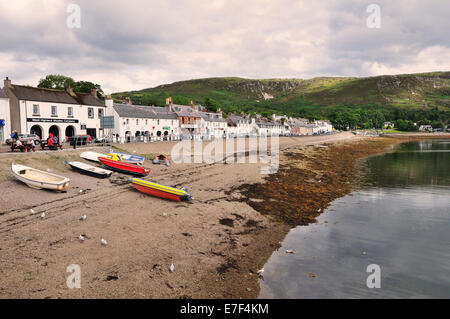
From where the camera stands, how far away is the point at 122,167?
73.6 ft

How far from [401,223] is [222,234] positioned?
11.0 metres

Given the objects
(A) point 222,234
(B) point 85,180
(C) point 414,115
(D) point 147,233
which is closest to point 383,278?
(A) point 222,234

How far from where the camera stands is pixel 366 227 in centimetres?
1502

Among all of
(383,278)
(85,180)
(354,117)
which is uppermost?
(354,117)

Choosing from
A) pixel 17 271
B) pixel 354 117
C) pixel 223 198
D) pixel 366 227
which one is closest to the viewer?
pixel 17 271

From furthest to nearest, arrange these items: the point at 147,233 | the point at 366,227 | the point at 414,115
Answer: the point at 414,115 < the point at 366,227 < the point at 147,233

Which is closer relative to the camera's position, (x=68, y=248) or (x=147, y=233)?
(x=68, y=248)

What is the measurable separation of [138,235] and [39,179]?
9.34 metres

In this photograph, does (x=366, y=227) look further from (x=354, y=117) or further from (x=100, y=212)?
(x=354, y=117)

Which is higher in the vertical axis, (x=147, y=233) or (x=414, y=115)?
(x=414, y=115)

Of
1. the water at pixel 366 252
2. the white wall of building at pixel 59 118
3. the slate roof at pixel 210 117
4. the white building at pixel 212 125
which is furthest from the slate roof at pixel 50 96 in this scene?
the water at pixel 366 252

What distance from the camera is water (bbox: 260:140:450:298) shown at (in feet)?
31.2

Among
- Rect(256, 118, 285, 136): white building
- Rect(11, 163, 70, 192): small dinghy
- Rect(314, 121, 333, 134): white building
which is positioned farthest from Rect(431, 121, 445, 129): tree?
Rect(11, 163, 70, 192): small dinghy

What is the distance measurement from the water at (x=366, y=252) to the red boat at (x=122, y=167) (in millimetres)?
13522
